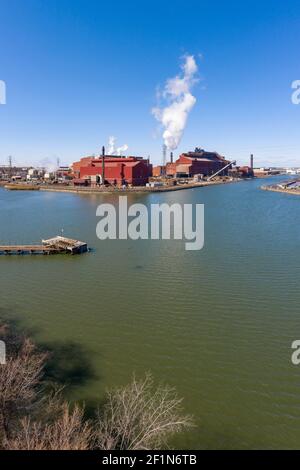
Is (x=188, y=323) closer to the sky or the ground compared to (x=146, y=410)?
closer to the sky

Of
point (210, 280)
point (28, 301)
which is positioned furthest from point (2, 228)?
point (210, 280)

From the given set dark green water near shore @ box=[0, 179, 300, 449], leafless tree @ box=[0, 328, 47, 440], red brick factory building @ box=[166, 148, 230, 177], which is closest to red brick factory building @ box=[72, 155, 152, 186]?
red brick factory building @ box=[166, 148, 230, 177]

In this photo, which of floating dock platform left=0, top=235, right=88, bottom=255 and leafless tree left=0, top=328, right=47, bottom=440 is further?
floating dock platform left=0, top=235, right=88, bottom=255

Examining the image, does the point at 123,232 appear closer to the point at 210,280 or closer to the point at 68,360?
the point at 210,280

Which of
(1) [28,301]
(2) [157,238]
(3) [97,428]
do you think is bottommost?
(3) [97,428]

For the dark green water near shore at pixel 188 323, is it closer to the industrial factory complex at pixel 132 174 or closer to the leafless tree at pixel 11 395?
the leafless tree at pixel 11 395

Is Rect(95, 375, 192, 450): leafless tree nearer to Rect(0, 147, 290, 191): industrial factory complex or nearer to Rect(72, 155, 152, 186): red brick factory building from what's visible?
Rect(0, 147, 290, 191): industrial factory complex

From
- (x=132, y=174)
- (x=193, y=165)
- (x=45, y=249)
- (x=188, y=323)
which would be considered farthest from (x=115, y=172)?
(x=188, y=323)

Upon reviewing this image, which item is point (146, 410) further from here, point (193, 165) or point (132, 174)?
point (193, 165)
